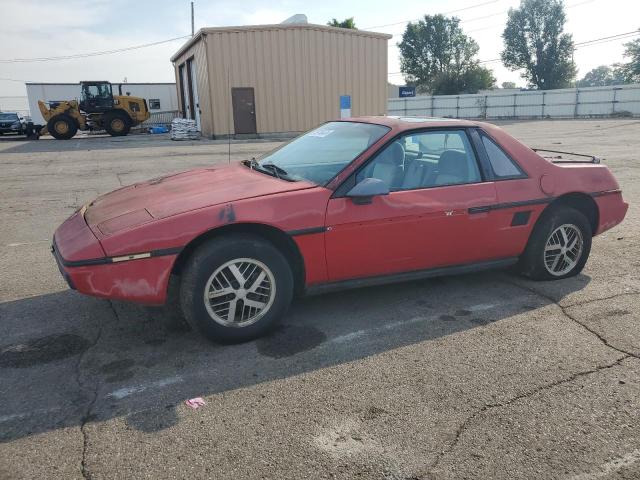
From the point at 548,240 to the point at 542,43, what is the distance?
74.4m

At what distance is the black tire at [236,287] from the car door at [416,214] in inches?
14.9

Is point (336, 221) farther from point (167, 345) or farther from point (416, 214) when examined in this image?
point (167, 345)

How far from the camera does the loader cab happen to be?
26125 mm

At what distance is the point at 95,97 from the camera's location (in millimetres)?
26328

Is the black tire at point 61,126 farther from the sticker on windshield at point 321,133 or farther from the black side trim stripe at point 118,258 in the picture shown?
the black side trim stripe at point 118,258

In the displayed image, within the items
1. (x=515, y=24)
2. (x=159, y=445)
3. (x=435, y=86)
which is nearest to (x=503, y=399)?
(x=159, y=445)

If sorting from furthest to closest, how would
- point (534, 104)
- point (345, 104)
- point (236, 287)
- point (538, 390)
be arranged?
point (534, 104) → point (345, 104) → point (236, 287) → point (538, 390)

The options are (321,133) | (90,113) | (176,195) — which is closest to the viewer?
(176,195)

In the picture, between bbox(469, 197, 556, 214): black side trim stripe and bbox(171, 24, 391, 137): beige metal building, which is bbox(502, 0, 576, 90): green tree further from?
bbox(469, 197, 556, 214): black side trim stripe

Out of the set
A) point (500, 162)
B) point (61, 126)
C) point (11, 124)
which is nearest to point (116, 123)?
point (61, 126)

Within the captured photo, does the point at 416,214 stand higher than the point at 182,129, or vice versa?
the point at 182,129

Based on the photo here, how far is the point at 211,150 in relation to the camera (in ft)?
61.5

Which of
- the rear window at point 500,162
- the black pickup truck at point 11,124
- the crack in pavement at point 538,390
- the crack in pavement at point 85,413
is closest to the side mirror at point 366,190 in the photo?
the rear window at point 500,162

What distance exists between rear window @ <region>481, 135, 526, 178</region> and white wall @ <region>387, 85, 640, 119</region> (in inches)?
1408
